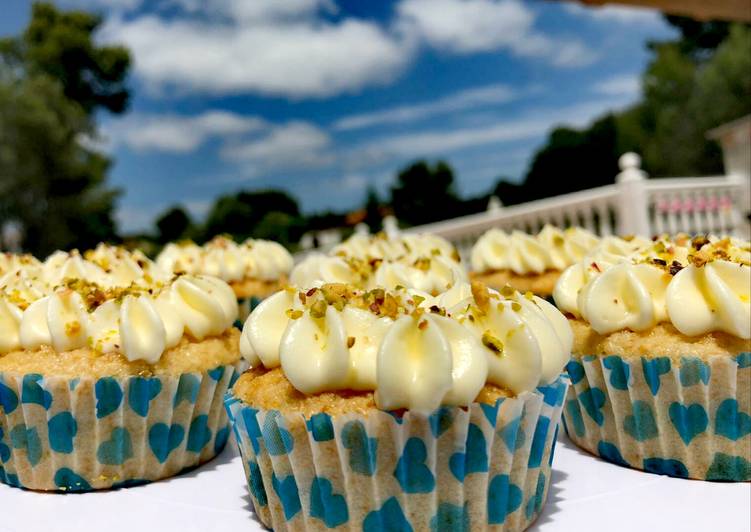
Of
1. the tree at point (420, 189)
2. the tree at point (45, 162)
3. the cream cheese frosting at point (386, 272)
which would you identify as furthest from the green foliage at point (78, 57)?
the cream cheese frosting at point (386, 272)

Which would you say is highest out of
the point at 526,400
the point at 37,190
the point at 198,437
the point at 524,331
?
the point at 37,190

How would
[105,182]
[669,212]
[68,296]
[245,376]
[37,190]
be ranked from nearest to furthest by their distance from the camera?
1. [245,376]
2. [68,296]
3. [669,212]
4. [37,190]
5. [105,182]

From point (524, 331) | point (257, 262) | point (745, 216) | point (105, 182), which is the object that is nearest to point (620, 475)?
point (524, 331)

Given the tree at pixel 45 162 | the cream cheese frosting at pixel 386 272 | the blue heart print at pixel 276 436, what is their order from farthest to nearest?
the tree at pixel 45 162
the cream cheese frosting at pixel 386 272
the blue heart print at pixel 276 436

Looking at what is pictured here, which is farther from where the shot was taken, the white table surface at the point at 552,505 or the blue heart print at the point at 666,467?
the blue heart print at the point at 666,467

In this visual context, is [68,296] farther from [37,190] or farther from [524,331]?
[37,190]

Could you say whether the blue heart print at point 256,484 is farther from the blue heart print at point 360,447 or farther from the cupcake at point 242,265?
the cupcake at point 242,265

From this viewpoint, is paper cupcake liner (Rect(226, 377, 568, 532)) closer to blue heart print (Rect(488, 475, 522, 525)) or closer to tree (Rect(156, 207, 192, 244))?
blue heart print (Rect(488, 475, 522, 525))
